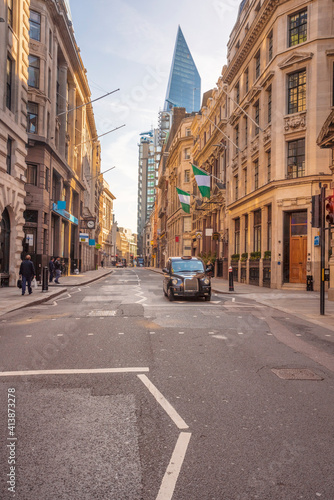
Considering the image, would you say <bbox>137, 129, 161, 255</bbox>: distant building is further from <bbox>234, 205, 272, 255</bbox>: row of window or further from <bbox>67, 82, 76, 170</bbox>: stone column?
<bbox>234, 205, 272, 255</bbox>: row of window

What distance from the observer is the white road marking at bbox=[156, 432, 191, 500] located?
2.81m

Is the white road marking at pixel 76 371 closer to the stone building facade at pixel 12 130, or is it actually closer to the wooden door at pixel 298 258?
the stone building facade at pixel 12 130

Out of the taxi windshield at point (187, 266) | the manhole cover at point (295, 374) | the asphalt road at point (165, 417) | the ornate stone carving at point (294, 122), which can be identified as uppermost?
the ornate stone carving at point (294, 122)

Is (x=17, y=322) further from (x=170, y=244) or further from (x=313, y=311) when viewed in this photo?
(x=170, y=244)

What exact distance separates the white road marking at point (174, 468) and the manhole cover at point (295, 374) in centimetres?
247

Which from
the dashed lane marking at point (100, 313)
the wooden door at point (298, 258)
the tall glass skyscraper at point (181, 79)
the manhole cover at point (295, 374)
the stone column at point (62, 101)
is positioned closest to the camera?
the manhole cover at point (295, 374)

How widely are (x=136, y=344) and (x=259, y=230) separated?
22.9 m

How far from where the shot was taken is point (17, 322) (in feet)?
34.4

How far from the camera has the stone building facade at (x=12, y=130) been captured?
19.9m

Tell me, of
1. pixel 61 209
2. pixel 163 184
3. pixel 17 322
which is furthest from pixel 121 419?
pixel 163 184

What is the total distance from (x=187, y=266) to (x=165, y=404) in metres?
13.5

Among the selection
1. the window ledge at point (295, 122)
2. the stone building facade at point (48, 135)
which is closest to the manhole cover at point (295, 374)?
the window ledge at point (295, 122)

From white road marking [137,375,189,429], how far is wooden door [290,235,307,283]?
66.0 feet

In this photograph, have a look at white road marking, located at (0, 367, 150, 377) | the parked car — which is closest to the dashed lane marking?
the parked car
